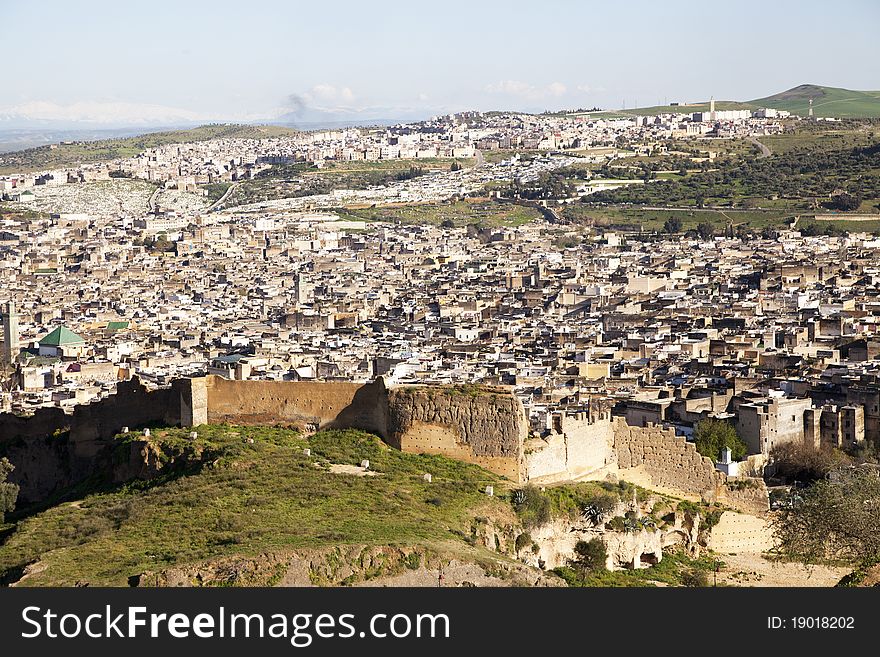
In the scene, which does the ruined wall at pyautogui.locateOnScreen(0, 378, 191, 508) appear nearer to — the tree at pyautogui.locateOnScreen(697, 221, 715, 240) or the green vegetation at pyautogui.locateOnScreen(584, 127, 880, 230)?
the tree at pyautogui.locateOnScreen(697, 221, 715, 240)

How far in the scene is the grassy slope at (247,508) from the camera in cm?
1638

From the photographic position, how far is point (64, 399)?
35.3 m

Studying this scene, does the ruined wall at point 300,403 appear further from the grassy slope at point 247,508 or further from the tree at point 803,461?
the tree at point 803,461

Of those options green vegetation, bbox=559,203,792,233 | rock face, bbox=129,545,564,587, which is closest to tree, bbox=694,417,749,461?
rock face, bbox=129,545,564,587

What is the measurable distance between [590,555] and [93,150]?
158 metres

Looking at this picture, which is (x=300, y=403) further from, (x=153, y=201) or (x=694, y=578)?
(x=153, y=201)

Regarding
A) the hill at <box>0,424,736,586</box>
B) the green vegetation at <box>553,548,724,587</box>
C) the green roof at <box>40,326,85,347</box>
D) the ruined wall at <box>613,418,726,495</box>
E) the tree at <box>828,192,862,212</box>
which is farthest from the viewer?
the tree at <box>828,192,862,212</box>

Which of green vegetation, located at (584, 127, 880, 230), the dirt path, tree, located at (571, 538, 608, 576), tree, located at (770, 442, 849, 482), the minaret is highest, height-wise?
tree, located at (571, 538, 608, 576)

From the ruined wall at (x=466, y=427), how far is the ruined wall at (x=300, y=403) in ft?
1.31

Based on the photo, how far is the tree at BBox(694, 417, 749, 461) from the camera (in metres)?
29.0

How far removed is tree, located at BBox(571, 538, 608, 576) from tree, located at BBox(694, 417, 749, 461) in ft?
28.6

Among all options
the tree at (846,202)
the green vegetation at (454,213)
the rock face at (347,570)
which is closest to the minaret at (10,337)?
the rock face at (347,570)
